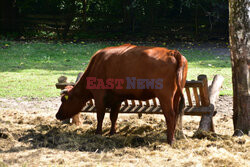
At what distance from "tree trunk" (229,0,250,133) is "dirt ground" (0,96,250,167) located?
481mm

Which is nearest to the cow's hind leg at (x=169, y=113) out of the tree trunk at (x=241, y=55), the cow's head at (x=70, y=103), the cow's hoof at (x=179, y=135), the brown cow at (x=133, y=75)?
the brown cow at (x=133, y=75)

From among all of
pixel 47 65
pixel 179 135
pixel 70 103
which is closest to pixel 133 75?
pixel 179 135

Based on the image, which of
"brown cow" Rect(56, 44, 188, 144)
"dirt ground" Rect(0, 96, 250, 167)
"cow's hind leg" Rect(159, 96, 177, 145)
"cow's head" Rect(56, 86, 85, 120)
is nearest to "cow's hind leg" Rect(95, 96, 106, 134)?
"brown cow" Rect(56, 44, 188, 144)

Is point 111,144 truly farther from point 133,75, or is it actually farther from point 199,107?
point 199,107

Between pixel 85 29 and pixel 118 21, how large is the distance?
82.6 inches

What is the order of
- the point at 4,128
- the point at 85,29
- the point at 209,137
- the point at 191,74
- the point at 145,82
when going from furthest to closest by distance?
the point at 85,29 → the point at 191,74 → the point at 4,128 → the point at 209,137 → the point at 145,82

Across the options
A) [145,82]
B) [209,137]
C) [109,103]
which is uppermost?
[145,82]

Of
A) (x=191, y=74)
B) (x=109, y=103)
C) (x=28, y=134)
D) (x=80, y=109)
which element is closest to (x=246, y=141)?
(x=109, y=103)

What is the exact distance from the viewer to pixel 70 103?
7055mm

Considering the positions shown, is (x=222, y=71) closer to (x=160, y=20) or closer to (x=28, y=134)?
(x=28, y=134)

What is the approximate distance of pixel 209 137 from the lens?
253 inches

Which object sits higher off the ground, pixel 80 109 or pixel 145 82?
pixel 145 82

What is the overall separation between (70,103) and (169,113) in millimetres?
2015

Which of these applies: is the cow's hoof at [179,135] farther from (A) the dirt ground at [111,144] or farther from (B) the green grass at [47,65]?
(B) the green grass at [47,65]
